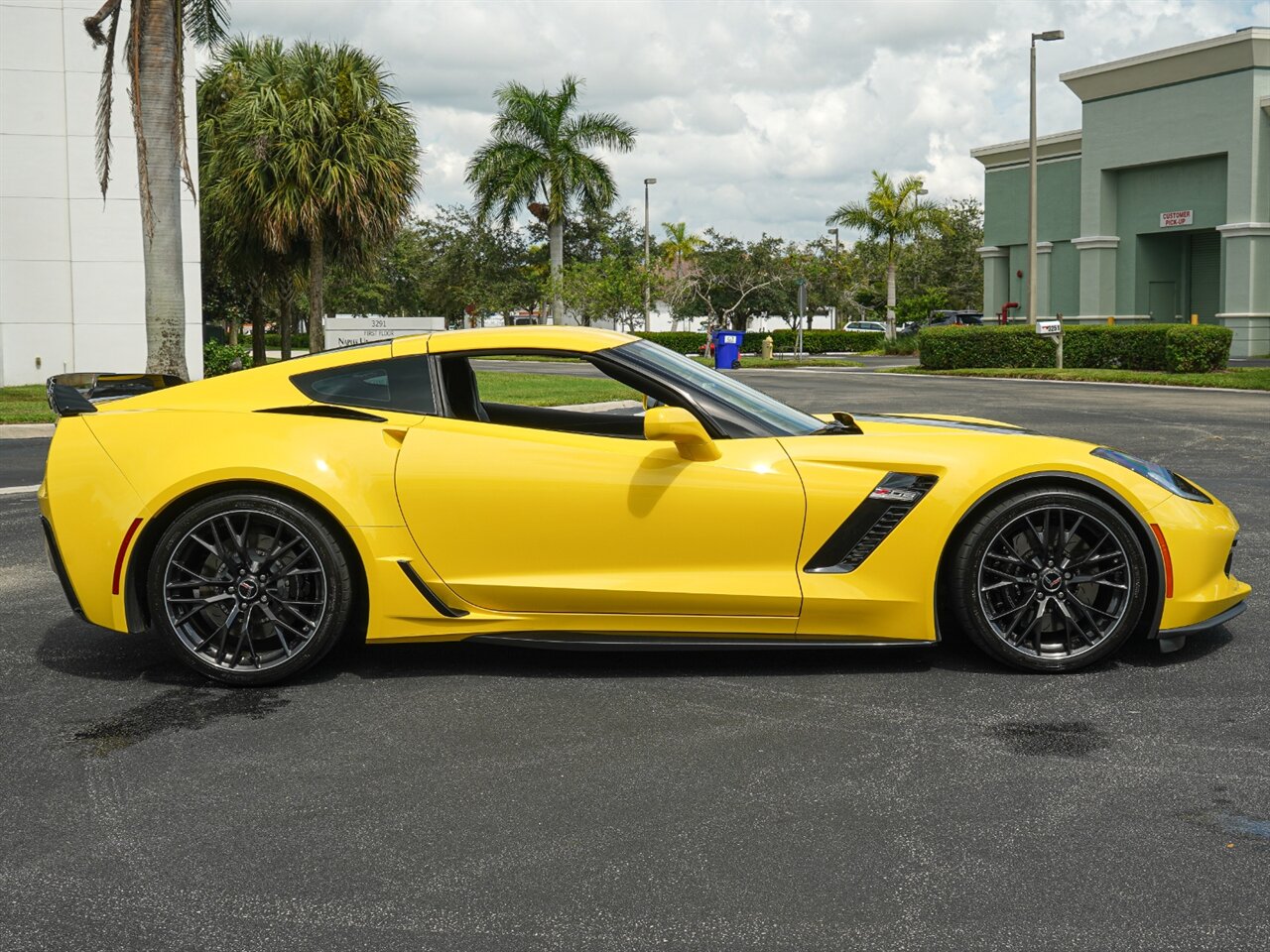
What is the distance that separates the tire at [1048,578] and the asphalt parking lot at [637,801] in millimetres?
156

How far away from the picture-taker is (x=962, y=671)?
17.3ft

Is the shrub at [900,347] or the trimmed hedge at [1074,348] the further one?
the shrub at [900,347]

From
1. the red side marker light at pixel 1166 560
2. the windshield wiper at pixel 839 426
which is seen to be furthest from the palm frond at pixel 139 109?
the red side marker light at pixel 1166 560

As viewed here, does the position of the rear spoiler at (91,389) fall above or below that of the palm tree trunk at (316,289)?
below

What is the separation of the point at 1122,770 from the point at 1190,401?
19807 mm

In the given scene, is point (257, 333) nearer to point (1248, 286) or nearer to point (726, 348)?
point (726, 348)

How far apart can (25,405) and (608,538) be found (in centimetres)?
1843

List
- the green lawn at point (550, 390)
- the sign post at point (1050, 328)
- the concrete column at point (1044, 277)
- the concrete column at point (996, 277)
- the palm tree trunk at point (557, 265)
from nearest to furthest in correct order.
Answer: the green lawn at point (550, 390), the sign post at point (1050, 328), the palm tree trunk at point (557, 265), the concrete column at point (1044, 277), the concrete column at point (996, 277)

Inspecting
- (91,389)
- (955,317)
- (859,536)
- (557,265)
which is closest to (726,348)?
(557,265)

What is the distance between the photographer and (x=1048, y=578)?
5.15m

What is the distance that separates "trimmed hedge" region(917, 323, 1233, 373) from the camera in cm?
3170

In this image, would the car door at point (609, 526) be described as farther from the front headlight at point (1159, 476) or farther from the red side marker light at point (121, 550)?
the front headlight at point (1159, 476)

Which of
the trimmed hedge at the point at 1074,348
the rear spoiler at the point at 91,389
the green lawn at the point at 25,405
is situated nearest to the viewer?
the rear spoiler at the point at 91,389

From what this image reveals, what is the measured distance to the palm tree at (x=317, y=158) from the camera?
29.9 meters
